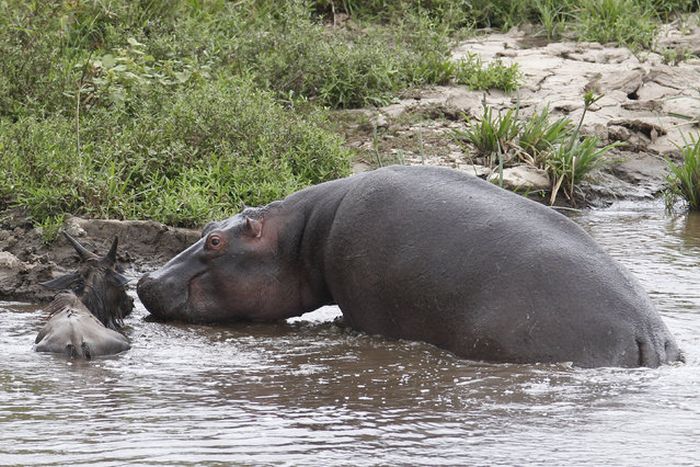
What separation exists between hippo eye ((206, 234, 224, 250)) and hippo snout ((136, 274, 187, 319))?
274 millimetres

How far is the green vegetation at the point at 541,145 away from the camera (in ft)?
34.3

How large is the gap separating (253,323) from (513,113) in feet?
15.3

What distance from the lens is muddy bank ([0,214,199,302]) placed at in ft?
24.6

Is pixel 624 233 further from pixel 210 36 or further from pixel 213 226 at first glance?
pixel 210 36

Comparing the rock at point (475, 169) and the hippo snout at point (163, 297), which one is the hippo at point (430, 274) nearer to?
the hippo snout at point (163, 297)

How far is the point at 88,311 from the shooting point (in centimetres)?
658

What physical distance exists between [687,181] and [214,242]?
189 inches

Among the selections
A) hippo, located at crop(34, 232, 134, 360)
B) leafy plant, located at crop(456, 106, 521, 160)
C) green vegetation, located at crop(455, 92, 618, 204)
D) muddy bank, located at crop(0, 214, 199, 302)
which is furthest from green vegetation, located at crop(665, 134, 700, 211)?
hippo, located at crop(34, 232, 134, 360)

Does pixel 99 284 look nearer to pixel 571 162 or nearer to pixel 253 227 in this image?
pixel 253 227

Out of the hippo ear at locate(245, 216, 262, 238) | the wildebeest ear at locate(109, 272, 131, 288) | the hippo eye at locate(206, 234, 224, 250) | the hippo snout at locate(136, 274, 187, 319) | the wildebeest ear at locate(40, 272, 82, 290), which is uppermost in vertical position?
the hippo ear at locate(245, 216, 262, 238)

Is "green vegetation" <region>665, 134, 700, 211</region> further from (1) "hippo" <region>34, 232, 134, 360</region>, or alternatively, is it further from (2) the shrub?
(1) "hippo" <region>34, 232, 134, 360</region>

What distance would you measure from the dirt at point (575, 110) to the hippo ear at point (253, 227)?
2.96m

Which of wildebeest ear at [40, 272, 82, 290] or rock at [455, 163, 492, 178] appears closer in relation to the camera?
wildebeest ear at [40, 272, 82, 290]

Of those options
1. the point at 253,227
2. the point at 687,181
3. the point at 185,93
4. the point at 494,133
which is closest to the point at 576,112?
the point at 494,133
